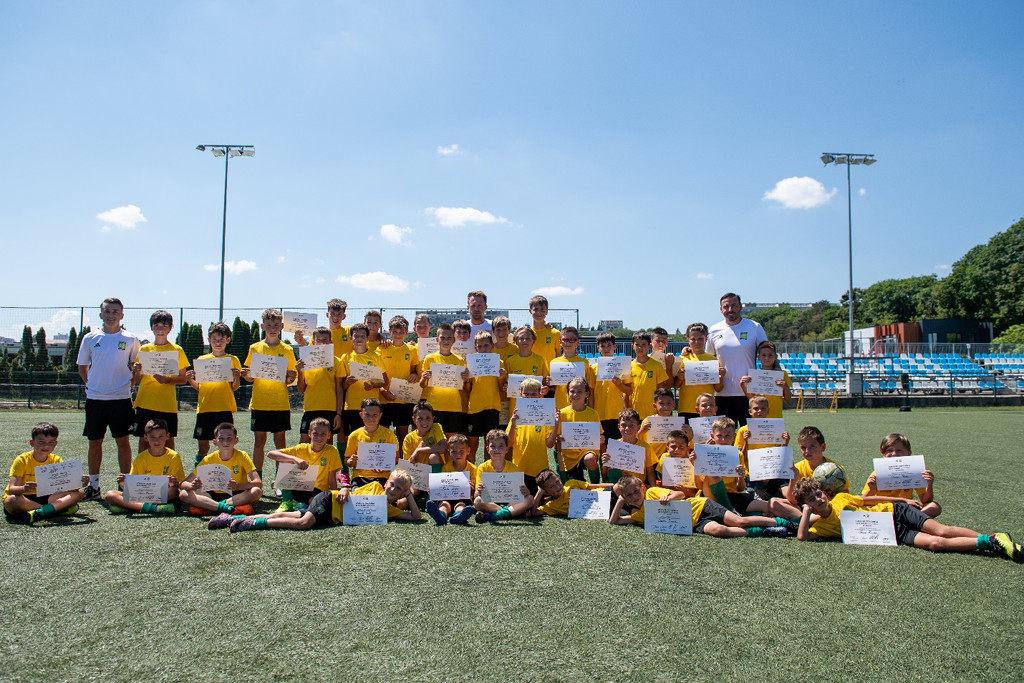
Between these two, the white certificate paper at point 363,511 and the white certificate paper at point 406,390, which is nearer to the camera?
the white certificate paper at point 363,511

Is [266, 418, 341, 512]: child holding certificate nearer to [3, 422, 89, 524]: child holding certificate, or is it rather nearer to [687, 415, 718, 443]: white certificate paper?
[3, 422, 89, 524]: child holding certificate

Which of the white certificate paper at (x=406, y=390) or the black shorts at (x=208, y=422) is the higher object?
the white certificate paper at (x=406, y=390)

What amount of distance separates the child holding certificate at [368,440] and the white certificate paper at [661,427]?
2625 mm

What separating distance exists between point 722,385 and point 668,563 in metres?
3.08

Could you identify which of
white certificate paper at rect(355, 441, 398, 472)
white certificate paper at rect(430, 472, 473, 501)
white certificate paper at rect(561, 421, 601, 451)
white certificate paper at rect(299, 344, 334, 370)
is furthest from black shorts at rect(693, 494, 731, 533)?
white certificate paper at rect(299, 344, 334, 370)

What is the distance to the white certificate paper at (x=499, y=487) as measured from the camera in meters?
5.81

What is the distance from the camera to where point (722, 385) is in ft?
22.9

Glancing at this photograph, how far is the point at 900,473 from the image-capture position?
5.25 m

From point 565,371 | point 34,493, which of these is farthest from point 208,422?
point 565,371

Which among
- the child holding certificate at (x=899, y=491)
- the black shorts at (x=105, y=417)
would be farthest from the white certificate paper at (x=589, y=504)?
the black shorts at (x=105, y=417)

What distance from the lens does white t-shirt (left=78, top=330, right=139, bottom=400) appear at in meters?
6.72

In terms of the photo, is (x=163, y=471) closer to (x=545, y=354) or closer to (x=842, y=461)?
(x=545, y=354)

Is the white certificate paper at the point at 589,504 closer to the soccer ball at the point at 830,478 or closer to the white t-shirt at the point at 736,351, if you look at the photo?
the soccer ball at the point at 830,478

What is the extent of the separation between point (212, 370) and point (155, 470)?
1248 millimetres
